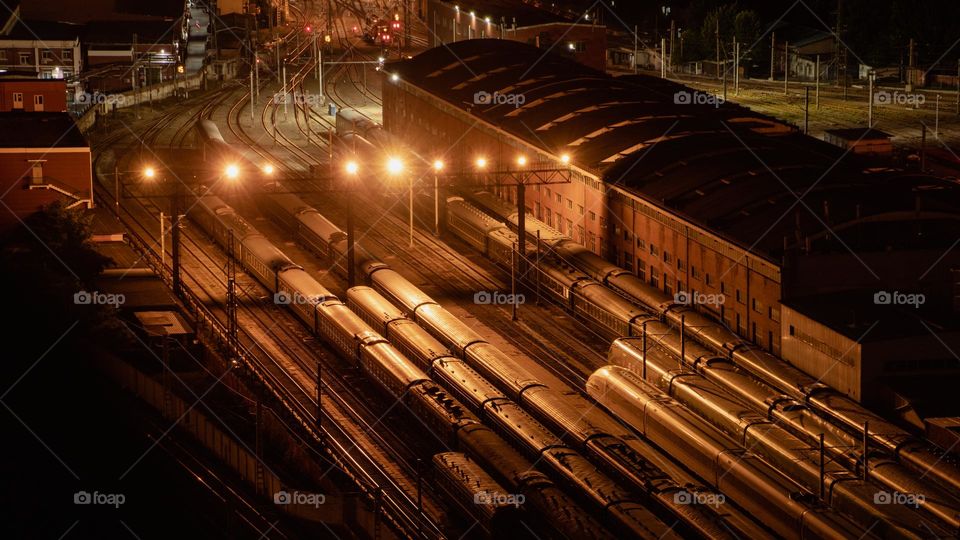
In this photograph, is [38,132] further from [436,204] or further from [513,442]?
[513,442]

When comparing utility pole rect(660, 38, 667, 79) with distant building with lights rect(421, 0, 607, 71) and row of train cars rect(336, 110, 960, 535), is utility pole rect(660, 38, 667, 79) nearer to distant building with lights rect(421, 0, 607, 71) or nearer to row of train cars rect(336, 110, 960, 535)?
distant building with lights rect(421, 0, 607, 71)

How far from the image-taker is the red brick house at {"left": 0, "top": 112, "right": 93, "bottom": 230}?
171 feet

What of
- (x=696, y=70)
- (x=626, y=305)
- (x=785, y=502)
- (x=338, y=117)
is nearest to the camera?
(x=785, y=502)

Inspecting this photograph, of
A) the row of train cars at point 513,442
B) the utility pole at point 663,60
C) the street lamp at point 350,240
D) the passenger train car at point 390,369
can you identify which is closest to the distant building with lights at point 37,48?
the utility pole at point 663,60

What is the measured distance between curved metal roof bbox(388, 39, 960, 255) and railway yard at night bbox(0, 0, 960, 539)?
176 mm

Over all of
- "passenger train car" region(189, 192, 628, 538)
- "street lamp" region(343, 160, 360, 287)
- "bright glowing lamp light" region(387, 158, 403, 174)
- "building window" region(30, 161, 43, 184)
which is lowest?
"passenger train car" region(189, 192, 628, 538)

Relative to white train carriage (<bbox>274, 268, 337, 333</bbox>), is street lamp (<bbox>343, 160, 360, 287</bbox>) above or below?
above

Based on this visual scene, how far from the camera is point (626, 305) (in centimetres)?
4419

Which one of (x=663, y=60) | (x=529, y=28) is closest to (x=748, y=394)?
(x=529, y=28)

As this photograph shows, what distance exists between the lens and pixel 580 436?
34781 millimetres

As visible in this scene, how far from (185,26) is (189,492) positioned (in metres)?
76.5

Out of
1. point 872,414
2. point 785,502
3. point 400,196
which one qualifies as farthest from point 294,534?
point 400,196

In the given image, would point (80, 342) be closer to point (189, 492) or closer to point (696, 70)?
point (189, 492)

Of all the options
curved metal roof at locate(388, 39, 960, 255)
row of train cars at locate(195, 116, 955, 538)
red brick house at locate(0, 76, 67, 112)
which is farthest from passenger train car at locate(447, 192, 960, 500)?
red brick house at locate(0, 76, 67, 112)
